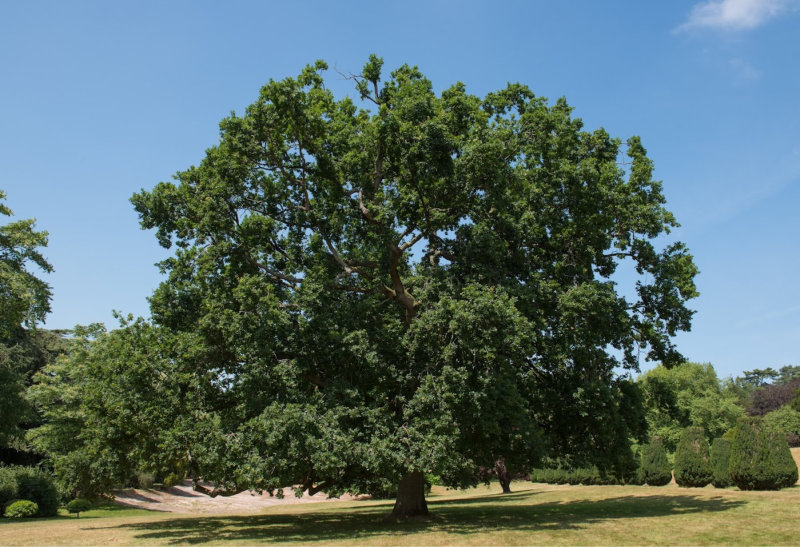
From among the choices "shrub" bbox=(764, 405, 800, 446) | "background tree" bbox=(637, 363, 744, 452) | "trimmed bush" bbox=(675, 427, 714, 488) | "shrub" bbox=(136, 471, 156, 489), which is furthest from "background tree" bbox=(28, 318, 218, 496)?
"shrub" bbox=(764, 405, 800, 446)

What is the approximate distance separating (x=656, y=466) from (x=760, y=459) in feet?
34.6

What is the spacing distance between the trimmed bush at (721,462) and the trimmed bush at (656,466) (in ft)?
17.7

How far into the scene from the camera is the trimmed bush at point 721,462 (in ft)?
88.0

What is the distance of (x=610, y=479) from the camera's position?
124 ft

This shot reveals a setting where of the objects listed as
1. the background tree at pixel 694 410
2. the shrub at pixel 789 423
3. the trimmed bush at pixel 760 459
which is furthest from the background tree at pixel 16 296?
the shrub at pixel 789 423

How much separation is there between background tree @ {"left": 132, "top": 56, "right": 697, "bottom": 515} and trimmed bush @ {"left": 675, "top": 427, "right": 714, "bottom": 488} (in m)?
11.3

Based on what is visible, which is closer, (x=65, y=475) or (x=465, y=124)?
(x=465, y=124)

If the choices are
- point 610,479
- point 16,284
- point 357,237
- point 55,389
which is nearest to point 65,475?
point 16,284

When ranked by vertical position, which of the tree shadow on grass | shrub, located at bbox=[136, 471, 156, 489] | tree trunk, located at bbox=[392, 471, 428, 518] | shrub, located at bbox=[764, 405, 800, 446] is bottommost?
the tree shadow on grass

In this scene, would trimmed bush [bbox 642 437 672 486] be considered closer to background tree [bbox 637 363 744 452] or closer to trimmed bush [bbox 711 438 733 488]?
trimmed bush [bbox 711 438 733 488]

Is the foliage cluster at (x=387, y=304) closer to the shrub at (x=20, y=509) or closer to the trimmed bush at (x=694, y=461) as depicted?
the shrub at (x=20, y=509)

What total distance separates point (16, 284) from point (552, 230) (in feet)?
78.2

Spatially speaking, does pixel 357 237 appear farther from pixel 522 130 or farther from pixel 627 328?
pixel 627 328

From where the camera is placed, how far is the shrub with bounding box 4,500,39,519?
2617cm
